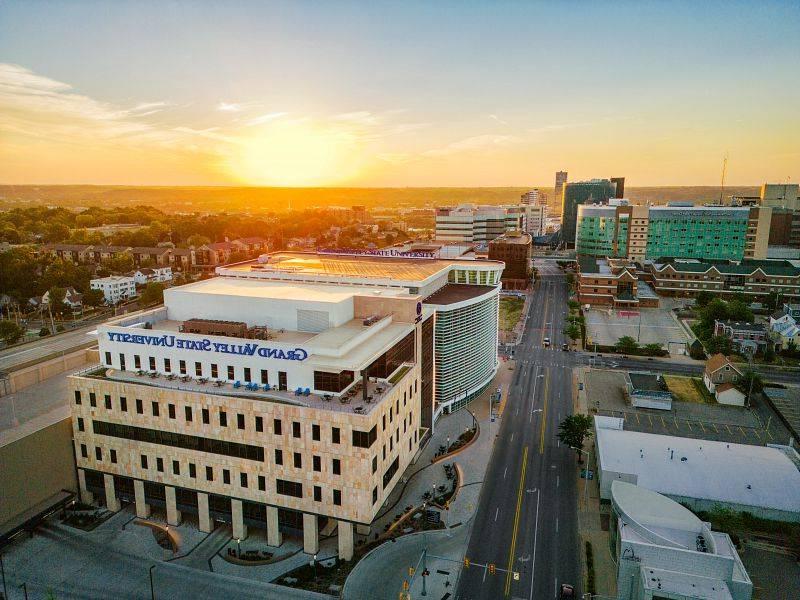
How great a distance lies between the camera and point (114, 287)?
15962 cm

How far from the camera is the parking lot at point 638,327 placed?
125481 millimetres

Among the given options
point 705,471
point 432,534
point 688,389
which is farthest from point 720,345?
point 432,534

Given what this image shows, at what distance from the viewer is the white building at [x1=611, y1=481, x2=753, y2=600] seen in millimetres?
42531

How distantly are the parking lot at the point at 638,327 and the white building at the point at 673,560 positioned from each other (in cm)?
7755

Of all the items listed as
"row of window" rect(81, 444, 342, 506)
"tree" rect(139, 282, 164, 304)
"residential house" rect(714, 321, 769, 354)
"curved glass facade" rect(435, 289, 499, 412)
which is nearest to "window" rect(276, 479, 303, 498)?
"row of window" rect(81, 444, 342, 506)

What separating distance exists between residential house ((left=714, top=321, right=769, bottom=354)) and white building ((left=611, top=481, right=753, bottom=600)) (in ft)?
262

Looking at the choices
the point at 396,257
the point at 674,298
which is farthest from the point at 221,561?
the point at 674,298

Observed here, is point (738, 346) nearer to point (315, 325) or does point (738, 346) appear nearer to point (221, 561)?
point (315, 325)

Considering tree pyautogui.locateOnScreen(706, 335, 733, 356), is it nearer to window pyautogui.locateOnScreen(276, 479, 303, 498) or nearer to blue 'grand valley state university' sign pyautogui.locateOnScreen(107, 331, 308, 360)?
window pyautogui.locateOnScreen(276, 479, 303, 498)

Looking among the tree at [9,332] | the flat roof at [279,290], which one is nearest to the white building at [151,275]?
the tree at [9,332]

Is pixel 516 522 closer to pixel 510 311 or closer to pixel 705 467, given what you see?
pixel 705 467

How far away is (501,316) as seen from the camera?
497ft

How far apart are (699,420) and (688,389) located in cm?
1498

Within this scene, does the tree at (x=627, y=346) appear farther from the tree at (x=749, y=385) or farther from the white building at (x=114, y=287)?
the white building at (x=114, y=287)
